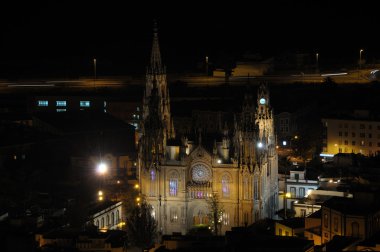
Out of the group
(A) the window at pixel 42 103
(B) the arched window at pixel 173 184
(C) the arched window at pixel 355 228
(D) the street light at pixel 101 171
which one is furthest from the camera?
(A) the window at pixel 42 103

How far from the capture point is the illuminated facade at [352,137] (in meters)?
80.6

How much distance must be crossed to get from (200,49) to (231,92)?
61029 mm

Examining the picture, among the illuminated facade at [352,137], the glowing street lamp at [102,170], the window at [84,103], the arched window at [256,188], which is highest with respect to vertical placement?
the window at [84,103]

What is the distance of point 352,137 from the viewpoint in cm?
8138

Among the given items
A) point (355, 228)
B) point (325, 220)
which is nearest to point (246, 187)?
point (325, 220)

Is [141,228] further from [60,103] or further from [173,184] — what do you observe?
[60,103]

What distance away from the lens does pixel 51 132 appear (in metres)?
88.2

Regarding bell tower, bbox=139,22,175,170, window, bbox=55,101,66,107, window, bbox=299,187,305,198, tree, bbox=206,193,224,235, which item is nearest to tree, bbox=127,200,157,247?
tree, bbox=206,193,224,235

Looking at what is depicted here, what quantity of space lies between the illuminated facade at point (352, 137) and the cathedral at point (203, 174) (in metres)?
21.5

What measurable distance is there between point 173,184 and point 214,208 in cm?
345

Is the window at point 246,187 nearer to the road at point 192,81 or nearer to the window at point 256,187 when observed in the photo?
the window at point 256,187

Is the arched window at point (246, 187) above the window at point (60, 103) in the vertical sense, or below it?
below

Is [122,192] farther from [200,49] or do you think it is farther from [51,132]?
[200,49]

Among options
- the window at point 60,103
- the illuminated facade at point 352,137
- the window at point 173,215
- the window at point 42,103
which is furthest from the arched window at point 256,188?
the window at point 42,103
